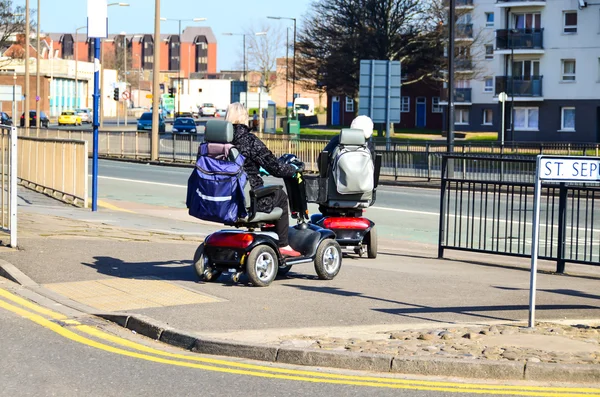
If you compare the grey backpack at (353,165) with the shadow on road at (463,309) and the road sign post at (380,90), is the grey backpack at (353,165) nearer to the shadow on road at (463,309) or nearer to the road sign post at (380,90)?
the shadow on road at (463,309)

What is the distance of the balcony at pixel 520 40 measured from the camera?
6775 centimetres

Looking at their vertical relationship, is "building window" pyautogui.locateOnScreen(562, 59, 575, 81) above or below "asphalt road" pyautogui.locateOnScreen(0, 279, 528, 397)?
above

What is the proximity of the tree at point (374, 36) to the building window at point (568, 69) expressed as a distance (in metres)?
6.84

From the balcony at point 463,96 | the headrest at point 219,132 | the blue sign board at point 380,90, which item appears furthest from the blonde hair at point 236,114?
the balcony at point 463,96

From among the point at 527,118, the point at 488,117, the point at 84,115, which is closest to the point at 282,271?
the point at 527,118

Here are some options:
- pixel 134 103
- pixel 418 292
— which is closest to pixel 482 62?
pixel 418 292

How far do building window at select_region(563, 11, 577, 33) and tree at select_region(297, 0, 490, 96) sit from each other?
22.2ft

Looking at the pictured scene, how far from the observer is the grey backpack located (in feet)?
42.1

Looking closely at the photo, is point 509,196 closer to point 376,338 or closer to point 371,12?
point 376,338

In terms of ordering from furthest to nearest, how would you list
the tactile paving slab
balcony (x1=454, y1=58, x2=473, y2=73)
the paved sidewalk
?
balcony (x1=454, y1=58, x2=473, y2=73) → the tactile paving slab → the paved sidewalk

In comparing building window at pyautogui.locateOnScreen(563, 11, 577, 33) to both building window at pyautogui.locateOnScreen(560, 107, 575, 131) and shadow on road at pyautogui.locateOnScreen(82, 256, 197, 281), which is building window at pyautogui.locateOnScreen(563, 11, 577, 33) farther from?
shadow on road at pyautogui.locateOnScreen(82, 256, 197, 281)

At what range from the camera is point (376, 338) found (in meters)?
7.88

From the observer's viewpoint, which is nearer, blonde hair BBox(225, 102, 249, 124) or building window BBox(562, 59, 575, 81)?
blonde hair BBox(225, 102, 249, 124)

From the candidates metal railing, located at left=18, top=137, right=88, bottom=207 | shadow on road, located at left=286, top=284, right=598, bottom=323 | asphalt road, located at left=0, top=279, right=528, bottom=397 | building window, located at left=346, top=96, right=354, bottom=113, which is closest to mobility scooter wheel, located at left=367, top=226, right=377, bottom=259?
shadow on road, located at left=286, top=284, right=598, bottom=323
